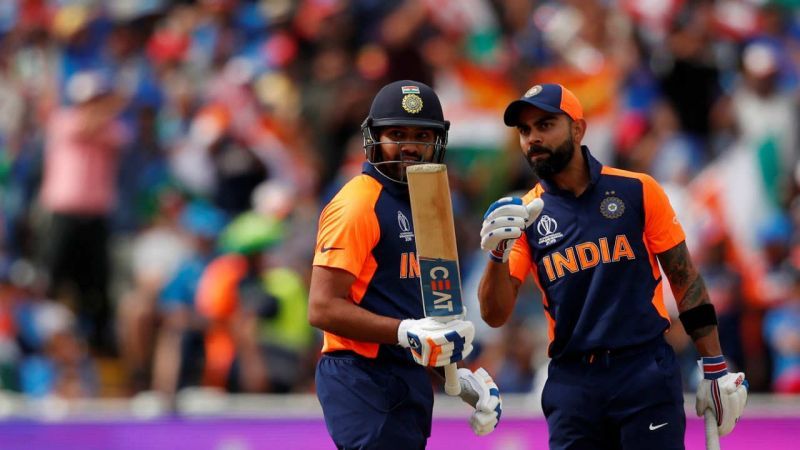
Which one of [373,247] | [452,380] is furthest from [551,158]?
[452,380]

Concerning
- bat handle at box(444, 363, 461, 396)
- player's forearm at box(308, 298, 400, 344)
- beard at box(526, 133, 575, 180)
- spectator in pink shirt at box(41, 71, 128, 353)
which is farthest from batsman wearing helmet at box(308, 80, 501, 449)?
spectator in pink shirt at box(41, 71, 128, 353)

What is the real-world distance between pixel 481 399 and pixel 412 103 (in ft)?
3.90

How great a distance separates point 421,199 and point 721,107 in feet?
21.6

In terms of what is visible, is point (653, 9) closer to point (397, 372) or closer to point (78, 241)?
point (78, 241)

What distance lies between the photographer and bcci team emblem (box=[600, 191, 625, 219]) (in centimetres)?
542

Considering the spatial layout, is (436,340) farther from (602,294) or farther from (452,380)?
(602,294)

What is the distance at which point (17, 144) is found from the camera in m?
12.0

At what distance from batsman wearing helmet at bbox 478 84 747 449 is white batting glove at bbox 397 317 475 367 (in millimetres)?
573

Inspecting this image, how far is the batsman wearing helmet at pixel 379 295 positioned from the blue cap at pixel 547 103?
1.18 ft

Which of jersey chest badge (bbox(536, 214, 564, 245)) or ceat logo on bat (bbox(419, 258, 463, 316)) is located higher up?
jersey chest badge (bbox(536, 214, 564, 245))

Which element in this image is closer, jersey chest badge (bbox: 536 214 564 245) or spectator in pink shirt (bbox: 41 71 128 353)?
jersey chest badge (bbox: 536 214 564 245)

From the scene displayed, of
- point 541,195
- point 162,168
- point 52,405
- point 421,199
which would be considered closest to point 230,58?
point 162,168

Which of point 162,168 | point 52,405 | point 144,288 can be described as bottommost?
point 52,405

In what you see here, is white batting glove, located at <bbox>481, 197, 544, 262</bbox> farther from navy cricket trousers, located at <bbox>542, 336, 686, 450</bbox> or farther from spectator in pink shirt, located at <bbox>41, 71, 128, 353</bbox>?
spectator in pink shirt, located at <bbox>41, 71, 128, 353</bbox>
